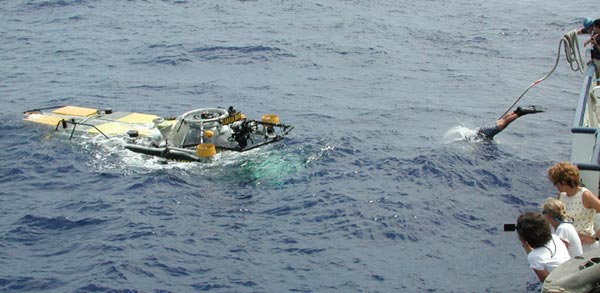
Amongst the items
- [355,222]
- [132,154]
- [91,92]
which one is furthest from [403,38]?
[355,222]

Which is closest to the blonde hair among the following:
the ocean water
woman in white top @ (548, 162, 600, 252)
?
woman in white top @ (548, 162, 600, 252)

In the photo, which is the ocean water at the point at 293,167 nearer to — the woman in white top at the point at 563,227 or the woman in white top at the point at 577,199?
the woman in white top at the point at 577,199

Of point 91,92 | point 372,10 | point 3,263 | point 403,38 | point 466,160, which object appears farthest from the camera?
point 372,10

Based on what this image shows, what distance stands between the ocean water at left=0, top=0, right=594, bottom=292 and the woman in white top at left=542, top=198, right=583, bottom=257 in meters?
3.19

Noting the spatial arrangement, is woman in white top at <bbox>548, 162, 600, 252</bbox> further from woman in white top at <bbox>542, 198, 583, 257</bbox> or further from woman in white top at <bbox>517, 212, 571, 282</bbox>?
woman in white top at <bbox>517, 212, 571, 282</bbox>

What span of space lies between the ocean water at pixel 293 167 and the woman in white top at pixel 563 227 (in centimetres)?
319

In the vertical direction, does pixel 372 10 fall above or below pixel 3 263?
above

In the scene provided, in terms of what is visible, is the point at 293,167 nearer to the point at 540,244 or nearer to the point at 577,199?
the point at 577,199

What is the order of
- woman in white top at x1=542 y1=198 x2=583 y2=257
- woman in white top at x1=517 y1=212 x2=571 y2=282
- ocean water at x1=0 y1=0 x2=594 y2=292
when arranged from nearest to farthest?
1. woman in white top at x1=517 y1=212 x2=571 y2=282
2. woman in white top at x1=542 y1=198 x2=583 y2=257
3. ocean water at x1=0 y1=0 x2=594 y2=292

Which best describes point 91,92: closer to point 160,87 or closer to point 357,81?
point 160,87

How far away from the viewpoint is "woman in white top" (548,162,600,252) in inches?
388

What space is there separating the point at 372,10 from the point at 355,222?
102ft

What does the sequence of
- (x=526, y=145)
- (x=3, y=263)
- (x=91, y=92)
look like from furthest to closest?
(x=91, y=92) < (x=526, y=145) < (x=3, y=263)

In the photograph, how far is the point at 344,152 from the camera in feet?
66.5
